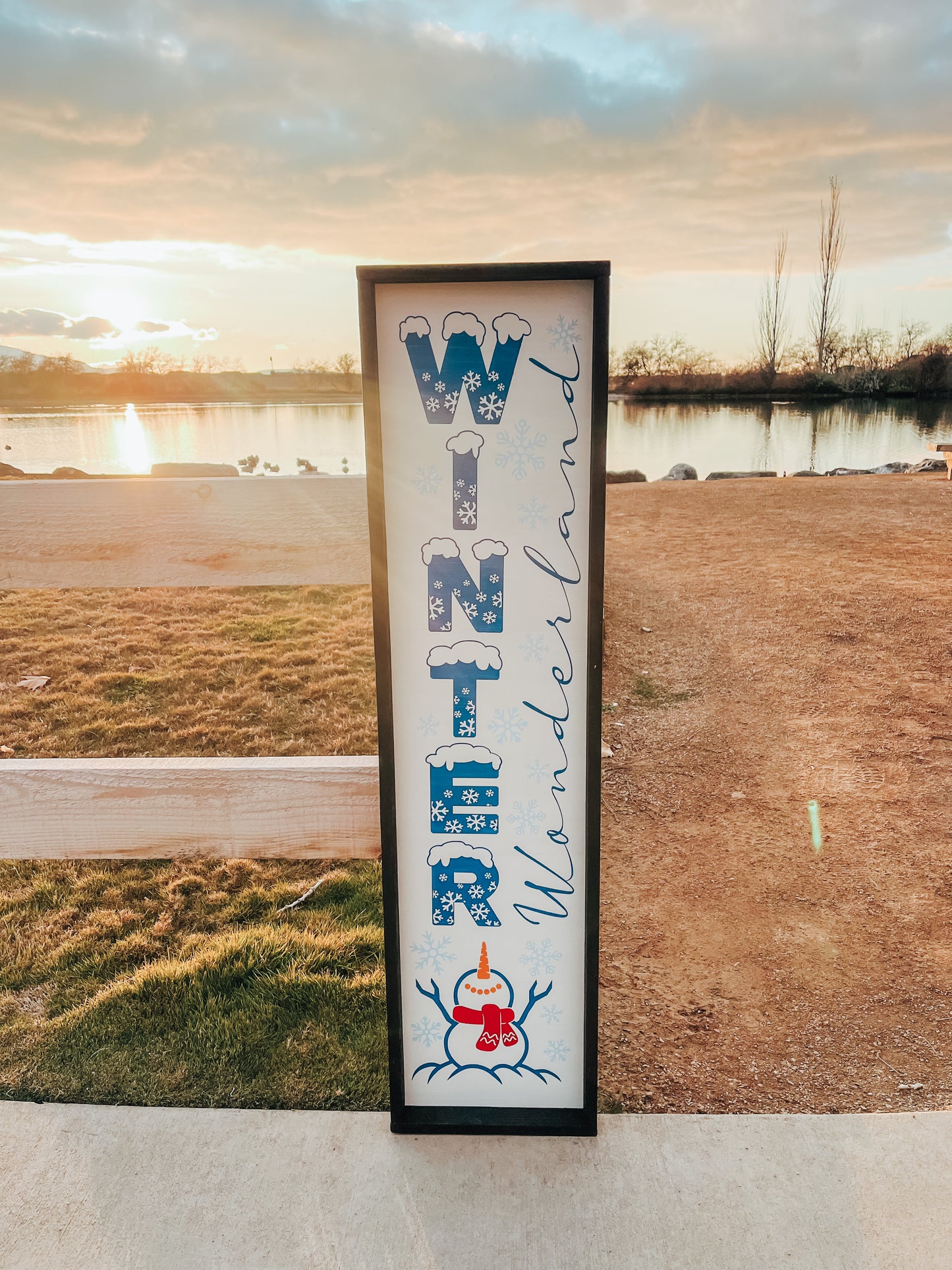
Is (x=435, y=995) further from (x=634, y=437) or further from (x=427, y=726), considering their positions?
(x=634, y=437)

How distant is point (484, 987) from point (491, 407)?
1.43 m

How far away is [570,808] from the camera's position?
6.57 feet

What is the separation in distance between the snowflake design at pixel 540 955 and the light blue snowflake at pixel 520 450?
3.79 ft

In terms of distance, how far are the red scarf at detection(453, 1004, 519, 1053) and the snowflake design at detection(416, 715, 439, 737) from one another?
0.73 m

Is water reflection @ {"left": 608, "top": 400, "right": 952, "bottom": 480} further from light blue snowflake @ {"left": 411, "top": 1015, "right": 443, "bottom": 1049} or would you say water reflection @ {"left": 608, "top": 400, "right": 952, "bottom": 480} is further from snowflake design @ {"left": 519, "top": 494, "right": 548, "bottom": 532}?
light blue snowflake @ {"left": 411, "top": 1015, "right": 443, "bottom": 1049}

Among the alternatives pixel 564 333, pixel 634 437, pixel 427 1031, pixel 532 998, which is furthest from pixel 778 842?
pixel 634 437

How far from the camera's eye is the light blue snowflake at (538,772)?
77.9 inches

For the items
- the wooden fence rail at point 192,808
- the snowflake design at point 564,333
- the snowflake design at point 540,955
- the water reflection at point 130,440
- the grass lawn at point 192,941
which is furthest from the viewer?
the water reflection at point 130,440

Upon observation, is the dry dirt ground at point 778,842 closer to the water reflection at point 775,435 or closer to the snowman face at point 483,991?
the snowman face at point 483,991

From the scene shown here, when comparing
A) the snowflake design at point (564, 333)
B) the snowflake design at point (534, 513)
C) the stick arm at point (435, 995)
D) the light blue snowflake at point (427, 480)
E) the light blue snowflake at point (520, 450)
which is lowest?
the stick arm at point (435, 995)

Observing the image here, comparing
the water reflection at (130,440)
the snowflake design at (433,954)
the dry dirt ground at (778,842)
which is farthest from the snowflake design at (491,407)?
the water reflection at (130,440)

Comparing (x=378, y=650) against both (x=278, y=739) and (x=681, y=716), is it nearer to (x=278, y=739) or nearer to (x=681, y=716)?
(x=278, y=739)

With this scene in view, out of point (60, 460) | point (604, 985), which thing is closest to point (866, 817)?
point (604, 985)

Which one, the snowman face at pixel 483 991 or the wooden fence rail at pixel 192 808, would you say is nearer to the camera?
the snowman face at pixel 483 991
